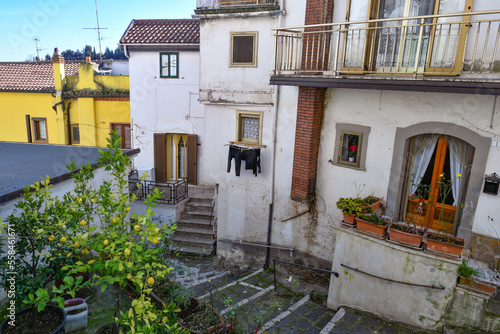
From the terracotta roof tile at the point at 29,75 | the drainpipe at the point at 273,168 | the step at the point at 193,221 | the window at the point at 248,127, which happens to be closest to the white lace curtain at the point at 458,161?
the drainpipe at the point at 273,168

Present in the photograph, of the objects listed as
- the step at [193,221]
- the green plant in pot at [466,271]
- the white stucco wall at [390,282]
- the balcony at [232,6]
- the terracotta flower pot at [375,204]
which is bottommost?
the step at [193,221]

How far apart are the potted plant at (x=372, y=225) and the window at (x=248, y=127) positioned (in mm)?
4217

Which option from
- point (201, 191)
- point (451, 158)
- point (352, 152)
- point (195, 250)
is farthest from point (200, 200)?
point (451, 158)

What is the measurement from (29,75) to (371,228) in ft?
66.4

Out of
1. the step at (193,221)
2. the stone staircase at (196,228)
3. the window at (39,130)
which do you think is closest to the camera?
the stone staircase at (196,228)

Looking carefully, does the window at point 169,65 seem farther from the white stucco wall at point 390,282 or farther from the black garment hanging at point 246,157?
the white stucco wall at point 390,282

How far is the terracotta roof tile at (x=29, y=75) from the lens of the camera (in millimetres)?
18562

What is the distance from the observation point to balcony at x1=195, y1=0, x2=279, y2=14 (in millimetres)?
9823

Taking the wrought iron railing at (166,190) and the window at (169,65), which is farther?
the window at (169,65)

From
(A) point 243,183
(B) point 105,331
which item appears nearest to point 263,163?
(A) point 243,183

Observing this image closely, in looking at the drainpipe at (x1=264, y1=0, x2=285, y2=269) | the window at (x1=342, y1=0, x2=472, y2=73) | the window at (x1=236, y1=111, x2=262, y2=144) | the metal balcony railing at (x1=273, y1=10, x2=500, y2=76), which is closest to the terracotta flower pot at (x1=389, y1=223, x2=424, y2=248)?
the metal balcony railing at (x1=273, y1=10, x2=500, y2=76)

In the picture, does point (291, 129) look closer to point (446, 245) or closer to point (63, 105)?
point (446, 245)

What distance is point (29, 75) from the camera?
768 inches

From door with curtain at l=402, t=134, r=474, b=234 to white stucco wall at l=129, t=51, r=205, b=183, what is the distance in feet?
30.7
